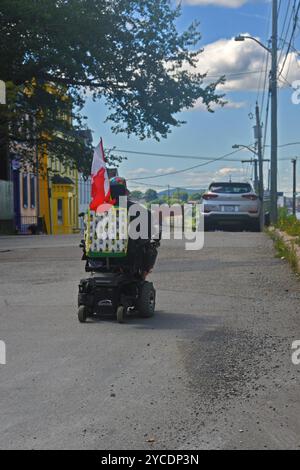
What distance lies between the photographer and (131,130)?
1303 inches

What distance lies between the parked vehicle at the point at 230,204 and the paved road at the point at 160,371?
1033cm

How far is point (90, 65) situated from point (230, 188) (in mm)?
11518

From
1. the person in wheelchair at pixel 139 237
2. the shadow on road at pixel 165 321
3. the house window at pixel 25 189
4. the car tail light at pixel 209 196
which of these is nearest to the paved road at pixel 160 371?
the shadow on road at pixel 165 321

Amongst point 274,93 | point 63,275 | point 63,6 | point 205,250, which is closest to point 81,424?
point 63,275

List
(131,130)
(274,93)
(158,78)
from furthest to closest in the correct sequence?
(131,130)
(158,78)
(274,93)

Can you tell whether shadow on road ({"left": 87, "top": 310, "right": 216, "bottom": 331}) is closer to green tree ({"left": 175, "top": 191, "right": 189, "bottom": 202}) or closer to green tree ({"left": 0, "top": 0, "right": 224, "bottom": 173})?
green tree ({"left": 0, "top": 0, "right": 224, "bottom": 173})

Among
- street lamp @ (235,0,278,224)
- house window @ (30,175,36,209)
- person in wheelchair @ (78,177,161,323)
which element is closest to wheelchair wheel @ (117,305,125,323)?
person in wheelchair @ (78,177,161,323)

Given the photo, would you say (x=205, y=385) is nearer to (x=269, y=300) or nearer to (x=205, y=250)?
(x=269, y=300)

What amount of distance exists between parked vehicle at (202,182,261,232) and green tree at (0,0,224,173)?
936cm

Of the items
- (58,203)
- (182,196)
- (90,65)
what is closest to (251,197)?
(90,65)

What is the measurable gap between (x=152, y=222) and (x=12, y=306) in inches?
88.4

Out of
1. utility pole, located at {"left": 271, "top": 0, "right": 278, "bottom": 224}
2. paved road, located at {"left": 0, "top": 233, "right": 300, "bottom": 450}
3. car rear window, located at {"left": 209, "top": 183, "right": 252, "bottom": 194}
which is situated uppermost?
utility pole, located at {"left": 271, "top": 0, "right": 278, "bottom": 224}

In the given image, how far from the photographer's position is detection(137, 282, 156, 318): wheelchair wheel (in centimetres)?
819

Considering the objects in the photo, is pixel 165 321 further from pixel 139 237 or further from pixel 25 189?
pixel 25 189
